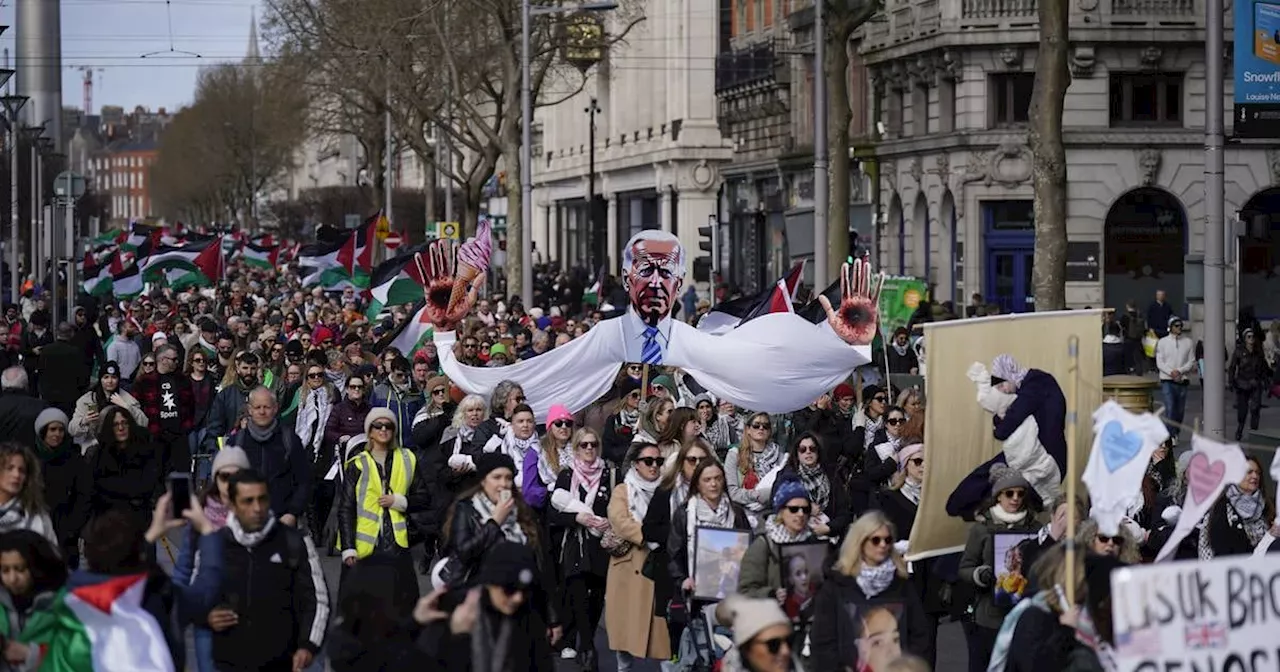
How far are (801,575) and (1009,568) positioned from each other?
945mm

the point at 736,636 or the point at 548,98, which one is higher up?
the point at 548,98

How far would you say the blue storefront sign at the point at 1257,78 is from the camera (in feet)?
68.7

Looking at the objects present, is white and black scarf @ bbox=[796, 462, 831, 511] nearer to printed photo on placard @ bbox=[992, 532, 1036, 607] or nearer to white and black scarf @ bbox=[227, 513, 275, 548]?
printed photo on placard @ bbox=[992, 532, 1036, 607]

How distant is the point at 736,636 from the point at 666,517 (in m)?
4.33

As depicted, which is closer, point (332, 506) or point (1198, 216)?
point (332, 506)

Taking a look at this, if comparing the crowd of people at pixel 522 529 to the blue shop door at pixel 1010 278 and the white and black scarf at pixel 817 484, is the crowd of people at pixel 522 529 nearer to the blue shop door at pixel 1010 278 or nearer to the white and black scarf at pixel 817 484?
the white and black scarf at pixel 817 484

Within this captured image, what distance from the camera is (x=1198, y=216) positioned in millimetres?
44219

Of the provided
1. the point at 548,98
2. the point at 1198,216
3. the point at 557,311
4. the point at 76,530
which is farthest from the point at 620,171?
the point at 76,530

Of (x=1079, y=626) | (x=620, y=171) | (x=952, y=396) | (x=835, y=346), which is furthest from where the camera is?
(x=620, y=171)

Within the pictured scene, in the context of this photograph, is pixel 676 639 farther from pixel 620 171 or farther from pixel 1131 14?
pixel 620 171

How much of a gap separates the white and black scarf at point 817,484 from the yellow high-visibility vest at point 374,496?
2.10 m

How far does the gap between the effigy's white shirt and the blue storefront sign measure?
5526 mm

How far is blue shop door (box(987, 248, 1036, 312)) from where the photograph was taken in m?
44.9

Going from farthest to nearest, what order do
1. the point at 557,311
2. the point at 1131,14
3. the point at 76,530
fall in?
the point at 1131,14
the point at 557,311
the point at 76,530
